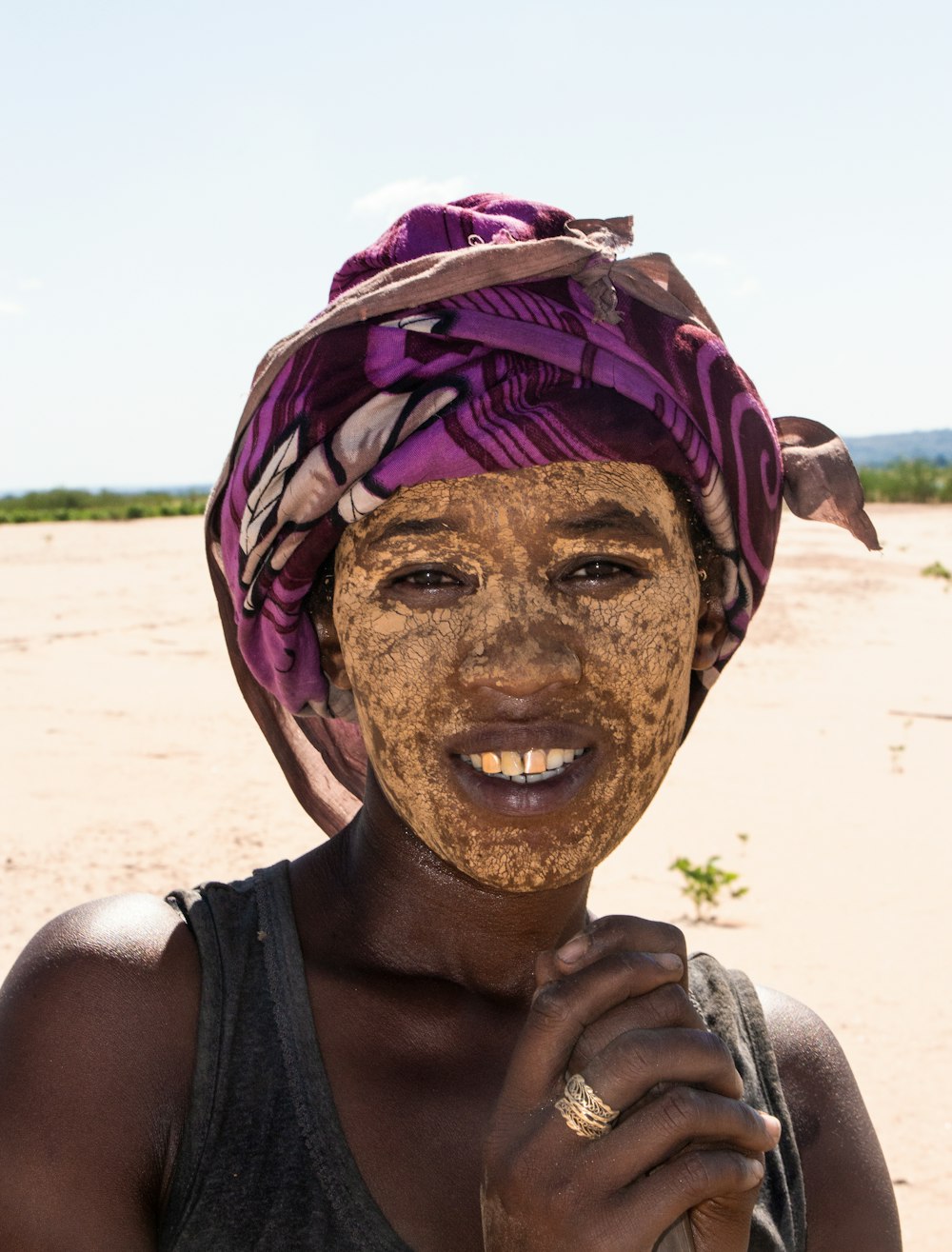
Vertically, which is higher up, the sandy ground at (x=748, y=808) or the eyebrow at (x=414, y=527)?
the eyebrow at (x=414, y=527)

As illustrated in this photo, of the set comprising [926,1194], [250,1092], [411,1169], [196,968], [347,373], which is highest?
[347,373]

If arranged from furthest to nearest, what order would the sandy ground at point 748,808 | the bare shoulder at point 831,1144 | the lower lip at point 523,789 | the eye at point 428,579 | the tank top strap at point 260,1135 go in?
the sandy ground at point 748,808
the bare shoulder at point 831,1144
the eye at point 428,579
the lower lip at point 523,789
the tank top strap at point 260,1135

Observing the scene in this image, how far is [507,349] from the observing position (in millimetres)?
1930

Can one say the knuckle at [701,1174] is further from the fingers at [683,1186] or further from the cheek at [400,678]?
the cheek at [400,678]

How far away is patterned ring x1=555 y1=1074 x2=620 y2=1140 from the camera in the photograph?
5.10 feet

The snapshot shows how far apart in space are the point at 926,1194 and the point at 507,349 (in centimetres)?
359

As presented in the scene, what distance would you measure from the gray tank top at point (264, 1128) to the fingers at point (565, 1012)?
1.17 ft

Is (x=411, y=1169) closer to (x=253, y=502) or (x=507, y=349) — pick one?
(x=253, y=502)

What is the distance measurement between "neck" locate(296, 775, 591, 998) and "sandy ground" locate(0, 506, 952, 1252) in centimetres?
269

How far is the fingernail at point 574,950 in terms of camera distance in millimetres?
1640

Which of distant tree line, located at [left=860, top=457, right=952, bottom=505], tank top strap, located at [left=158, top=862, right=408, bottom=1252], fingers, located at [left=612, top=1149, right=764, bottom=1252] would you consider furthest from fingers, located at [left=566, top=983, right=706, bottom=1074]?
distant tree line, located at [left=860, top=457, right=952, bottom=505]

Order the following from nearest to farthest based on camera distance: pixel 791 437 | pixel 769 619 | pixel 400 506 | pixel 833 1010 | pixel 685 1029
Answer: pixel 685 1029 < pixel 400 506 < pixel 791 437 < pixel 833 1010 < pixel 769 619

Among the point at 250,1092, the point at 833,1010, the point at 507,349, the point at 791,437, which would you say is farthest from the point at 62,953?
the point at 833,1010

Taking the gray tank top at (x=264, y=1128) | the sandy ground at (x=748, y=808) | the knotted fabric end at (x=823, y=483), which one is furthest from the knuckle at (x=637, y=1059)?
the sandy ground at (x=748, y=808)
